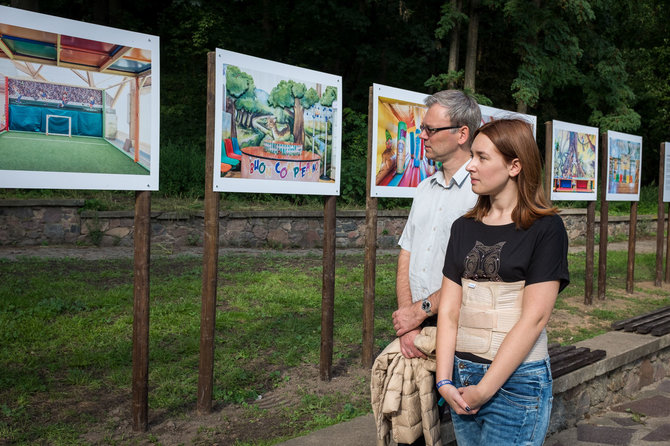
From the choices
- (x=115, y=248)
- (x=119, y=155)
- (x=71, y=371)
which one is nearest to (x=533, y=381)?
(x=119, y=155)

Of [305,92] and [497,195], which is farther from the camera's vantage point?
[305,92]

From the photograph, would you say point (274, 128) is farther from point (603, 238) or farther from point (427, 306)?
point (603, 238)

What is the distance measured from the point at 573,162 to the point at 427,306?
613 cm

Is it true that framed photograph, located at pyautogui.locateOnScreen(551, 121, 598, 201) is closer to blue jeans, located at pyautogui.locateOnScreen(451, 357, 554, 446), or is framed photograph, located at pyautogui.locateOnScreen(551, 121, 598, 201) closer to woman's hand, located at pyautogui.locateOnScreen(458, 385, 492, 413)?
blue jeans, located at pyautogui.locateOnScreen(451, 357, 554, 446)

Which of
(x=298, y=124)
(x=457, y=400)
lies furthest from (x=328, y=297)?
(x=457, y=400)

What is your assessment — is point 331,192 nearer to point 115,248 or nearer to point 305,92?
point 305,92

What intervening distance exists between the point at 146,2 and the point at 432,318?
2453 cm

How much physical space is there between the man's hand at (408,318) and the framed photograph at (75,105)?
175cm

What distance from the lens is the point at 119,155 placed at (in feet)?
11.4

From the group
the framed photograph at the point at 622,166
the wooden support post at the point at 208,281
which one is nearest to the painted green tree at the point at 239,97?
the wooden support post at the point at 208,281

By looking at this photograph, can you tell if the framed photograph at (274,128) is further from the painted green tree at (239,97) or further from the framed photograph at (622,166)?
the framed photograph at (622,166)

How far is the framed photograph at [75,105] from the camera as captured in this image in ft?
10.1

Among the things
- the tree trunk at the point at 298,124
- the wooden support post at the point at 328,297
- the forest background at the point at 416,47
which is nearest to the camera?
the tree trunk at the point at 298,124

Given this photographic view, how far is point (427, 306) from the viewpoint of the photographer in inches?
105
